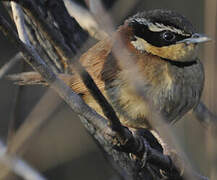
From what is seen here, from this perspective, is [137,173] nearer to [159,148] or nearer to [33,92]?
[159,148]

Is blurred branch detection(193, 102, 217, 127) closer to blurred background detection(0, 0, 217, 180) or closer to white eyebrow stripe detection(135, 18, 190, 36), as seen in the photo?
blurred background detection(0, 0, 217, 180)

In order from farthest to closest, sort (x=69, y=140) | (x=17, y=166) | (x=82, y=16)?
(x=69, y=140), (x=82, y=16), (x=17, y=166)

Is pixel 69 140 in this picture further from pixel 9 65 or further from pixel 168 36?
pixel 168 36

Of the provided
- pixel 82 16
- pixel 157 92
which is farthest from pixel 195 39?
pixel 82 16

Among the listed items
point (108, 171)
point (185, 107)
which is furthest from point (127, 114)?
point (108, 171)

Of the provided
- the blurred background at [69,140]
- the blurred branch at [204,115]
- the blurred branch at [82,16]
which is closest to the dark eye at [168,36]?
the blurred branch at [204,115]

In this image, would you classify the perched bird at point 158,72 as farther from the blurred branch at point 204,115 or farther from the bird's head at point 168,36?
the blurred branch at point 204,115

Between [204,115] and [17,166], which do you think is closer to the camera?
[17,166]
